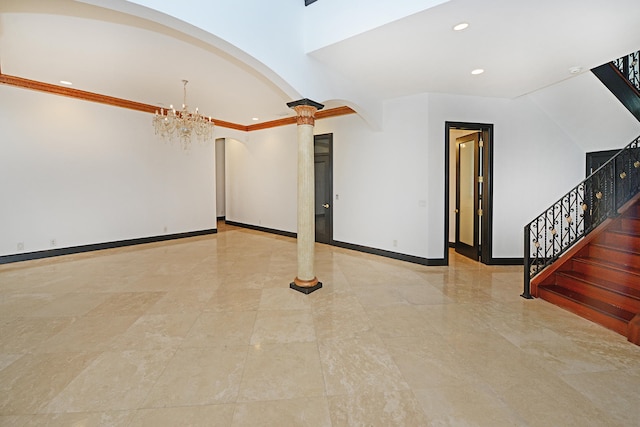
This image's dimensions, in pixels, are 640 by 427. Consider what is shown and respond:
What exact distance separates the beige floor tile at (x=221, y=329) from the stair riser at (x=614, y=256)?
14.6 feet

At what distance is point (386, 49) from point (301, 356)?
3602mm

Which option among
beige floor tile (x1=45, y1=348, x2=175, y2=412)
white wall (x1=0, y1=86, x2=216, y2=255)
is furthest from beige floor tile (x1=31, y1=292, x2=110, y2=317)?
white wall (x1=0, y1=86, x2=216, y2=255)

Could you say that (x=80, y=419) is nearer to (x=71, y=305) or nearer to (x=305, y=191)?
(x=71, y=305)

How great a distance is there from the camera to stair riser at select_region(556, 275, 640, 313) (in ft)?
10.8

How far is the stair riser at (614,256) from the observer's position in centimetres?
361

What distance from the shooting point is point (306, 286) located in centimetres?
431

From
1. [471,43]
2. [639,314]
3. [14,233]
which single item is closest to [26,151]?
[14,233]

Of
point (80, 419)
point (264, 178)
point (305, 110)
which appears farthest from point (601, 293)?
point (264, 178)

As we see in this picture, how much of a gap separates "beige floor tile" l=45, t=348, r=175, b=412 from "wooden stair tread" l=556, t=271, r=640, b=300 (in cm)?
474

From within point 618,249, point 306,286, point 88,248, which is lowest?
point 306,286

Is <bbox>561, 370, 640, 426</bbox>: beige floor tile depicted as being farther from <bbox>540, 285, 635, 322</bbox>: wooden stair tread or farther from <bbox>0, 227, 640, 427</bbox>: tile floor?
<bbox>540, 285, 635, 322</bbox>: wooden stair tread

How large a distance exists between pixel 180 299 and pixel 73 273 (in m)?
2.49

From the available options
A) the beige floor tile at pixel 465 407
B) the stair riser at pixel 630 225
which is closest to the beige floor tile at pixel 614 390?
the beige floor tile at pixel 465 407

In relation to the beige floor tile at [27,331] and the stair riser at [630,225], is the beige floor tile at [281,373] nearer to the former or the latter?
the beige floor tile at [27,331]
